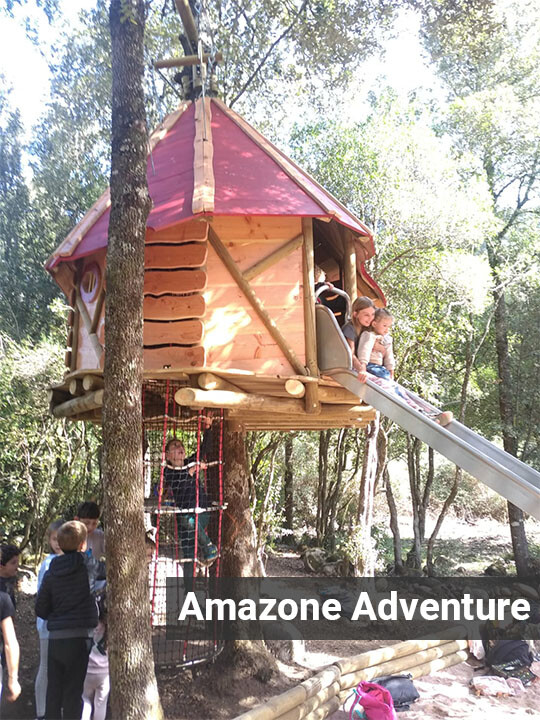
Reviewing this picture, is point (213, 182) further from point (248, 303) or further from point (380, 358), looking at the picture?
point (380, 358)

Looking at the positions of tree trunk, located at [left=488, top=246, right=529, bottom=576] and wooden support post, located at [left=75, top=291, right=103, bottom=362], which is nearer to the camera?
wooden support post, located at [left=75, top=291, right=103, bottom=362]

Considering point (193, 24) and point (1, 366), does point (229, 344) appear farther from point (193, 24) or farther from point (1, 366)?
point (1, 366)

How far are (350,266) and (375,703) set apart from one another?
4241 millimetres

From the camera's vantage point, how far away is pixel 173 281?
17.3 feet

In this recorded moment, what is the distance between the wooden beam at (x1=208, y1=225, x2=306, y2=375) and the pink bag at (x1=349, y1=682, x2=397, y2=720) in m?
3.08

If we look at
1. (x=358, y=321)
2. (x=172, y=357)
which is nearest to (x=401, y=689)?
(x=358, y=321)

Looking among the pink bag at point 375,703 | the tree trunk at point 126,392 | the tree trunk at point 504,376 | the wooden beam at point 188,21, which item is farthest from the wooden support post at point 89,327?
the tree trunk at point 504,376

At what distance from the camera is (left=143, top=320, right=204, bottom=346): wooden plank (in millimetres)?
5164

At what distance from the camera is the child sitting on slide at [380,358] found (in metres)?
5.50

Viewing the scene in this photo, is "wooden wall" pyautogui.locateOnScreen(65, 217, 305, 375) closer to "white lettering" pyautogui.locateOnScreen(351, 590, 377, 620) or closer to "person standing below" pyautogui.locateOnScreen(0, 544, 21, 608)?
"person standing below" pyautogui.locateOnScreen(0, 544, 21, 608)

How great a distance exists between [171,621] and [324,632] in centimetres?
251

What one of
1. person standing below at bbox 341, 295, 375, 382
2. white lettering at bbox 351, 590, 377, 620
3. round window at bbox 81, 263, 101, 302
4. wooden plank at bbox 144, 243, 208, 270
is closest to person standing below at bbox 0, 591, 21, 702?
wooden plank at bbox 144, 243, 208, 270

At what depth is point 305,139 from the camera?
11.3 m

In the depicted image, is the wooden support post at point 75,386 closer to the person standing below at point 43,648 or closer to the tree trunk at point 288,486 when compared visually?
the person standing below at point 43,648
